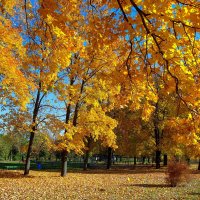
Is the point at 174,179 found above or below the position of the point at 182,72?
below

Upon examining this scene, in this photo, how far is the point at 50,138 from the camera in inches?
825

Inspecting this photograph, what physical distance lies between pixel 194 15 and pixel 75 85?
1775 centimetres

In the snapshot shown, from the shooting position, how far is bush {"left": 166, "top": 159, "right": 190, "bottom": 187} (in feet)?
53.6

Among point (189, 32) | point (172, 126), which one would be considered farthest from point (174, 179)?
point (189, 32)

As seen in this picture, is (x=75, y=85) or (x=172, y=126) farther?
(x=75, y=85)

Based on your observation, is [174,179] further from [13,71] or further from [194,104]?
[194,104]

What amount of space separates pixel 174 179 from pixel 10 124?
10.6 m

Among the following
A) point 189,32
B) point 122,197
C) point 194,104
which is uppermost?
point 189,32

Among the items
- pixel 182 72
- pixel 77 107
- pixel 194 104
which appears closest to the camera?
pixel 182 72

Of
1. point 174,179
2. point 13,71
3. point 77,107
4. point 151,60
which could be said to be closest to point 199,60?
point 151,60

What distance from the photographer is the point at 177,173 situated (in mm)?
16297

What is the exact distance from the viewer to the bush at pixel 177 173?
53.6 feet

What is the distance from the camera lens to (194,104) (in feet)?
15.5

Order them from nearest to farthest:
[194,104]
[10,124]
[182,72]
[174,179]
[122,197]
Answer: [182,72] → [194,104] → [122,197] → [174,179] → [10,124]
